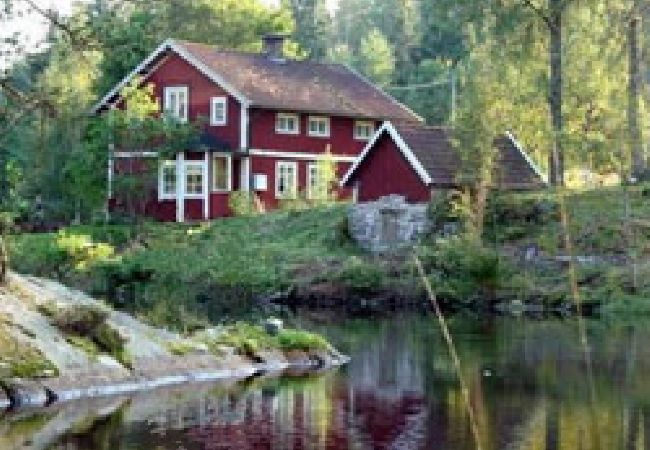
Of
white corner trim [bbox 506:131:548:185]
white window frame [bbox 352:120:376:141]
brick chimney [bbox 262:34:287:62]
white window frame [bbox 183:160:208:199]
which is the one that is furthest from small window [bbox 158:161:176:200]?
white corner trim [bbox 506:131:548:185]

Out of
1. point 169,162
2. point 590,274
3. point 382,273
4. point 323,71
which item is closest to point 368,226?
point 382,273

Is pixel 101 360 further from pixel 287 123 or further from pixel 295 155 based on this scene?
pixel 295 155

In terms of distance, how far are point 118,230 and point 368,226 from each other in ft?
32.8

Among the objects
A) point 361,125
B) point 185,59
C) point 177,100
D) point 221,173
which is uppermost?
point 185,59

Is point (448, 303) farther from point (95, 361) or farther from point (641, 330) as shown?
point (95, 361)

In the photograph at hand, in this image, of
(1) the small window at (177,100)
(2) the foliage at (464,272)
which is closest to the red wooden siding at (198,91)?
(1) the small window at (177,100)

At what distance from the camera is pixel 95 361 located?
64.4 feet

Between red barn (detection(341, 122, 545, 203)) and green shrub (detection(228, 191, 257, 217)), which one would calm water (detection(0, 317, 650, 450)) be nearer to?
red barn (detection(341, 122, 545, 203))

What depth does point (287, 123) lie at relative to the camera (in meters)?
53.3

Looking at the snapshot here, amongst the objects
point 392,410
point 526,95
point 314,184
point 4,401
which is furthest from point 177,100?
point 4,401

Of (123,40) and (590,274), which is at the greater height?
(123,40)

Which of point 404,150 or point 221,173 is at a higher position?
point 404,150

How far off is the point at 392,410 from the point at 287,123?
116ft

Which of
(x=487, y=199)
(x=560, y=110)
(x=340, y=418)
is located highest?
(x=560, y=110)
